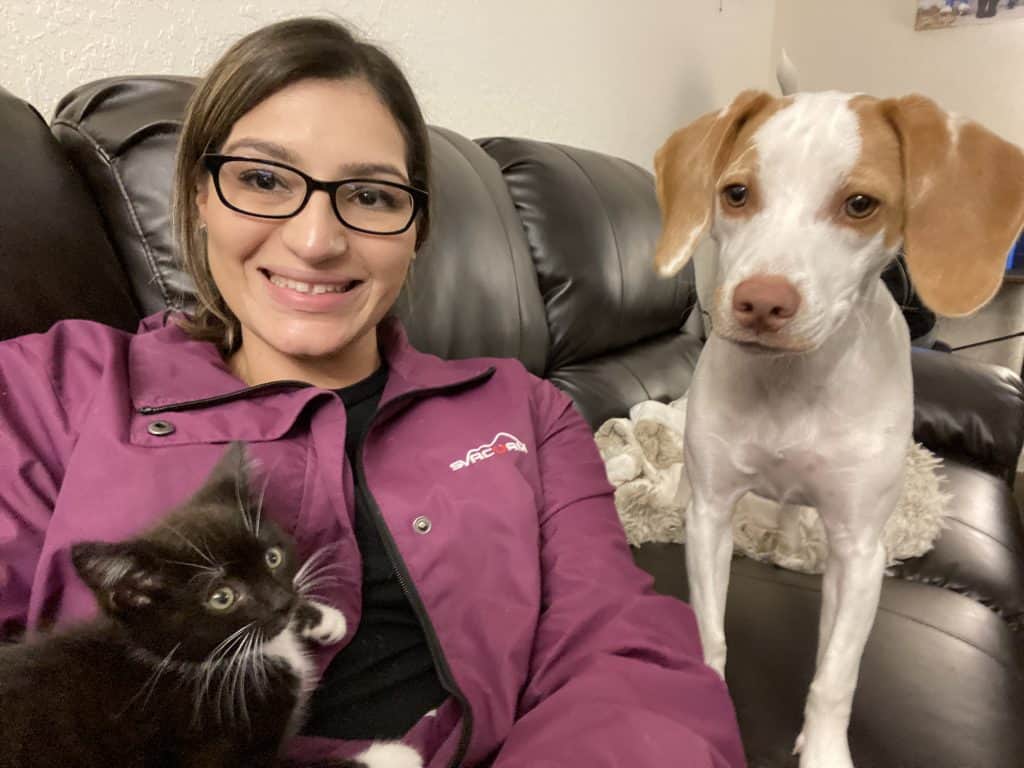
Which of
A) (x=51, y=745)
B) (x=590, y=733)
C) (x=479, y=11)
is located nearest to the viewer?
(x=51, y=745)

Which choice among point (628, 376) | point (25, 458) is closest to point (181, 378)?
point (25, 458)

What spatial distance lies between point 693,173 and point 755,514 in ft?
2.51

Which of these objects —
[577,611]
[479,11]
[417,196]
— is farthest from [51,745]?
[479,11]

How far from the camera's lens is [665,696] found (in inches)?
29.3

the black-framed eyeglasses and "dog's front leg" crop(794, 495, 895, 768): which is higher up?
the black-framed eyeglasses

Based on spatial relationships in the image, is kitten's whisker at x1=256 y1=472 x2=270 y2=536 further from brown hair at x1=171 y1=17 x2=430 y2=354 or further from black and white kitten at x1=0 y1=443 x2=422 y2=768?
brown hair at x1=171 y1=17 x2=430 y2=354

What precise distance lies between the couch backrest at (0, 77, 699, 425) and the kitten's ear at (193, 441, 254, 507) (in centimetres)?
37

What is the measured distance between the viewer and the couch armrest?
1784mm

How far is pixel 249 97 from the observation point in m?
0.81

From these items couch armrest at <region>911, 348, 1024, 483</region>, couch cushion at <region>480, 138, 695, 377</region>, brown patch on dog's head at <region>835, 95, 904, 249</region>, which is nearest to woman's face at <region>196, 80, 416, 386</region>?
brown patch on dog's head at <region>835, 95, 904, 249</region>

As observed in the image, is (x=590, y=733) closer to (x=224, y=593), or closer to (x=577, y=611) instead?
(x=577, y=611)

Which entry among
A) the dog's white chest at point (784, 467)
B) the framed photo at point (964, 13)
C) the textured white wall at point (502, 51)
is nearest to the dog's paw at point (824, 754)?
the dog's white chest at point (784, 467)

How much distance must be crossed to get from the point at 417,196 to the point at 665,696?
0.62 metres

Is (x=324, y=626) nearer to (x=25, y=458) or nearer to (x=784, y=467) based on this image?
(x=25, y=458)
